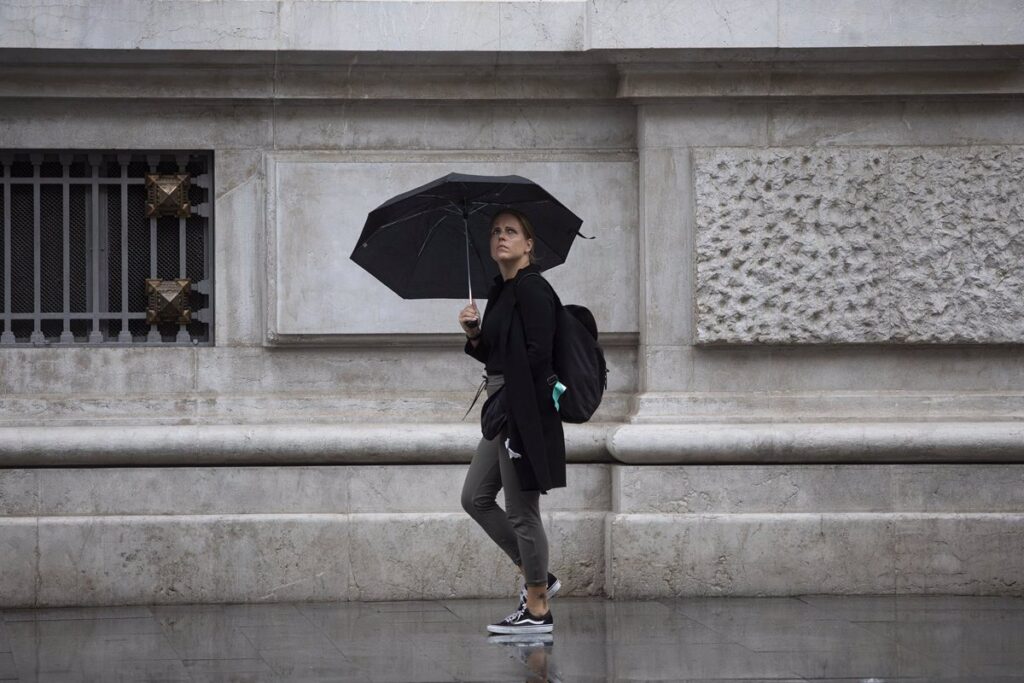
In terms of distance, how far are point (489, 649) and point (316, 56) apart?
3.42 m

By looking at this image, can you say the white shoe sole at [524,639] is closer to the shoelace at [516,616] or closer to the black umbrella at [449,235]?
the shoelace at [516,616]

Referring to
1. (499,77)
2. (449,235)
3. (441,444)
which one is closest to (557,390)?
(449,235)

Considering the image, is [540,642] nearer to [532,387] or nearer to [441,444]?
[532,387]

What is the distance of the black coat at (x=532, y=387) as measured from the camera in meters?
7.19

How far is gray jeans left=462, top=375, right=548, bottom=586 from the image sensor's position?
289 inches

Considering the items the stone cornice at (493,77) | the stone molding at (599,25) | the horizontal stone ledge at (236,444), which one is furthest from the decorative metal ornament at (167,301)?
the stone molding at (599,25)

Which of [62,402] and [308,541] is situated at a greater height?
[62,402]

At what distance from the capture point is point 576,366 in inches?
286

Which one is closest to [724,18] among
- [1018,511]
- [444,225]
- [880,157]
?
[880,157]

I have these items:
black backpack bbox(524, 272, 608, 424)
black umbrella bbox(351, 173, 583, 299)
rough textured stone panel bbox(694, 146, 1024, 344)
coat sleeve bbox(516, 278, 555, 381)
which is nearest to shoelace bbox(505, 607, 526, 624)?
black backpack bbox(524, 272, 608, 424)

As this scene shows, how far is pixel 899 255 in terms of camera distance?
29.6 ft

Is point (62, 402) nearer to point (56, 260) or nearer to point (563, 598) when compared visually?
point (56, 260)

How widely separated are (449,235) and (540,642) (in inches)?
75.4

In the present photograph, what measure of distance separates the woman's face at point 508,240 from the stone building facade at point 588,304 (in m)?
1.76
